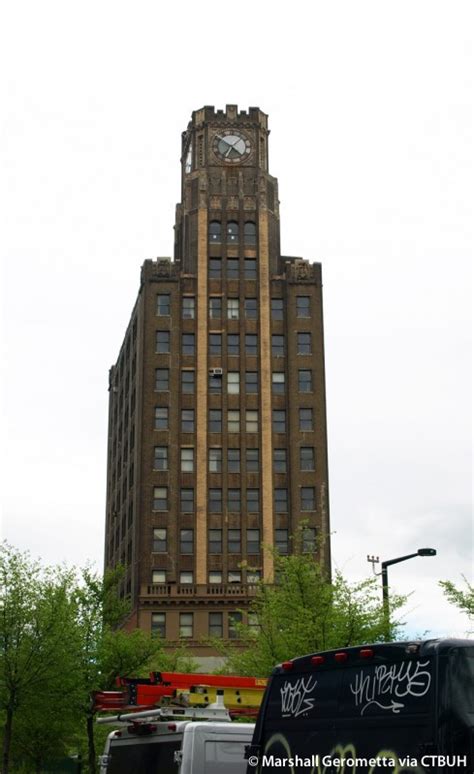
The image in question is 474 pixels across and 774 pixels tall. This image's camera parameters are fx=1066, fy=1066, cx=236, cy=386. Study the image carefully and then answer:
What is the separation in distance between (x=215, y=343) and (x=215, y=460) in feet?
30.2

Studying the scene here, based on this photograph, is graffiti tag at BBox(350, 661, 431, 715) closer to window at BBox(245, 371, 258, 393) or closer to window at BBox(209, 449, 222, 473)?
window at BBox(209, 449, 222, 473)

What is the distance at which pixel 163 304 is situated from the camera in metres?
82.9

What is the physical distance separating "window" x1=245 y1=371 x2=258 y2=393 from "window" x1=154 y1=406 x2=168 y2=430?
20.9ft

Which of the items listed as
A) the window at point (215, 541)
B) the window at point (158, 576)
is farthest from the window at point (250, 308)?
the window at point (158, 576)

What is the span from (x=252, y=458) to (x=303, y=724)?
69451 millimetres

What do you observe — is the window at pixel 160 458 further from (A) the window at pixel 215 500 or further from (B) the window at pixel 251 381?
(B) the window at pixel 251 381

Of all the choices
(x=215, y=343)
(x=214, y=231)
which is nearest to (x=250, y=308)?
(x=215, y=343)

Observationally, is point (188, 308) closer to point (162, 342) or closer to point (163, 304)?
point (163, 304)

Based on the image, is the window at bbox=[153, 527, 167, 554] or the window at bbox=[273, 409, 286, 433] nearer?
the window at bbox=[153, 527, 167, 554]

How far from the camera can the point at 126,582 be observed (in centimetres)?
8225

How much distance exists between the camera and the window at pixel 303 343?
269ft

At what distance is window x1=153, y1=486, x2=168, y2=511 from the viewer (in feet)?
255

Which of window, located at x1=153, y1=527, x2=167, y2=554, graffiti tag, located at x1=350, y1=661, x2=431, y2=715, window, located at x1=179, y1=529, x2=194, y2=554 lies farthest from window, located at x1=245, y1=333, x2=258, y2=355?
graffiti tag, located at x1=350, y1=661, x2=431, y2=715

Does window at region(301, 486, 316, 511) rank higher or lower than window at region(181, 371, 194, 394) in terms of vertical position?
lower
